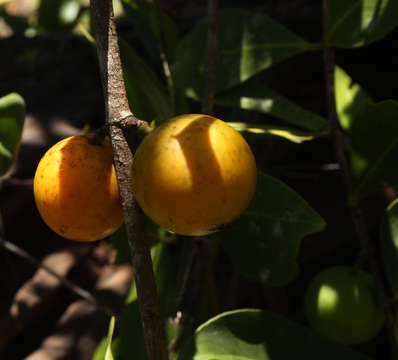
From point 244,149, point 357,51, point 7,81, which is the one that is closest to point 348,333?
point 244,149

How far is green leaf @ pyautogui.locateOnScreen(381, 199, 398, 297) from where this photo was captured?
3.77ft

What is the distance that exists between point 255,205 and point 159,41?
0.60 metres

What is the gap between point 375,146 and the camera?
1169 millimetres

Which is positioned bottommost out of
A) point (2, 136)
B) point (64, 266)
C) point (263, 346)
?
point (64, 266)

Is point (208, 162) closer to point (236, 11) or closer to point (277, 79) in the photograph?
point (236, 11)

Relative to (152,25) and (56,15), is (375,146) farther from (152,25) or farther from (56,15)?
(56,15)

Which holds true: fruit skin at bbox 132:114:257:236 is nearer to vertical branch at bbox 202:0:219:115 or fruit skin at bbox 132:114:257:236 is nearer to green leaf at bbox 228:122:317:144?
green leaf at bbox 228:122:317:144

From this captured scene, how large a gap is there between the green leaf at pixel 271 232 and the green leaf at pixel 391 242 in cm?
24

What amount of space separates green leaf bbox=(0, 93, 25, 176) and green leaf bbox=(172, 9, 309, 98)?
414 mm

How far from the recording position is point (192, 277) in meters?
1.46

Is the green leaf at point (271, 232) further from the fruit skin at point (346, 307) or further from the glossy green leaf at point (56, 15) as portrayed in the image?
the glossy green leaf at point (56, 15)

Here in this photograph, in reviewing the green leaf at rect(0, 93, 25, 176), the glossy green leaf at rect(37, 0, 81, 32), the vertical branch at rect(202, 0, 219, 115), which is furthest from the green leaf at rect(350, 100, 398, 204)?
the glossy green leaf at rect(37, 0, 81, 32)

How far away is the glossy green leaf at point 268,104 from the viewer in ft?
4.26

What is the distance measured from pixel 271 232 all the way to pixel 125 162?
0.49 meters
